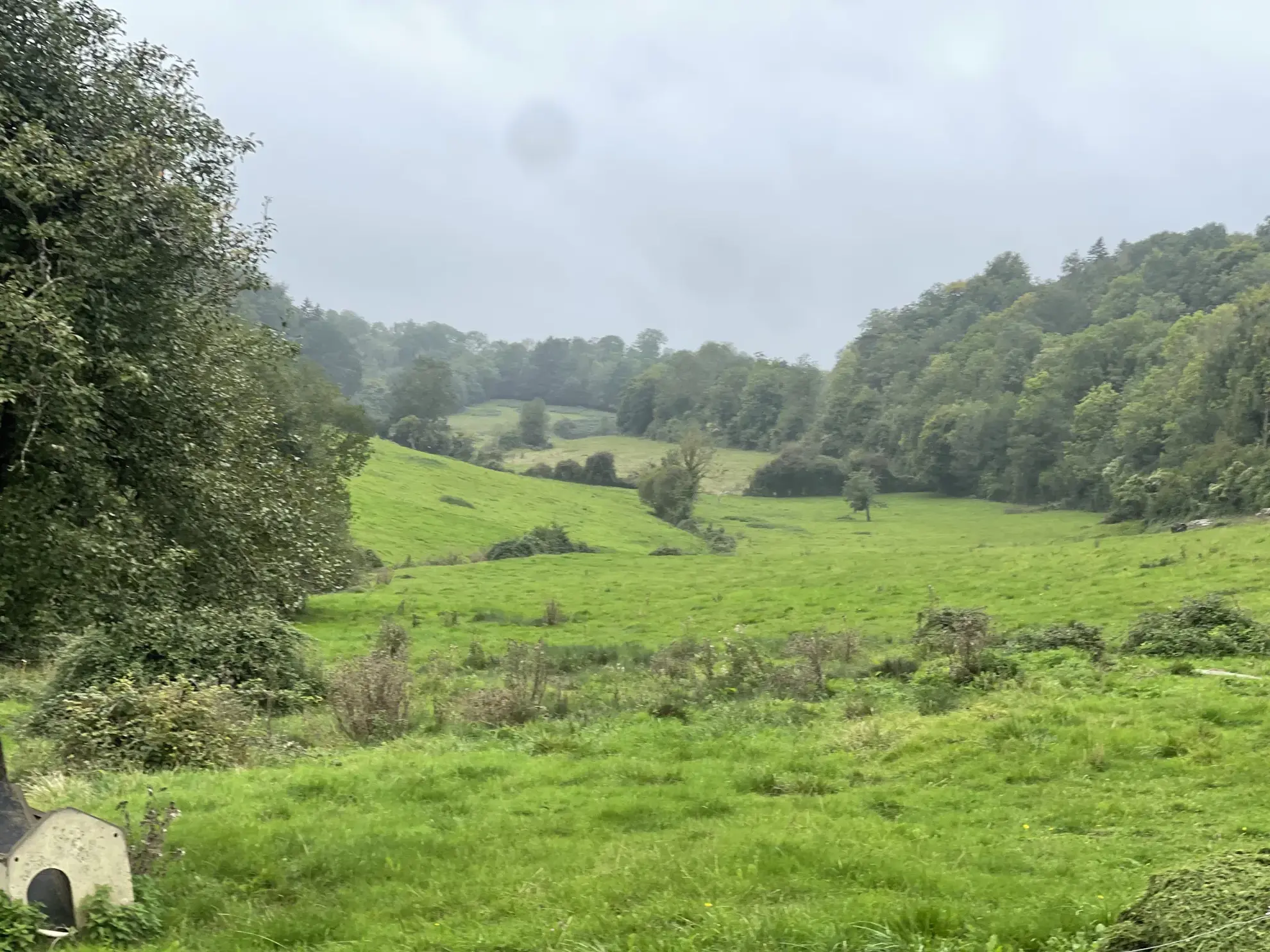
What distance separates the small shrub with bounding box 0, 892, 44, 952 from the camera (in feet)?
24.8

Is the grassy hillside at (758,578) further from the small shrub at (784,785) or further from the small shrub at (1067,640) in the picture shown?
the small shrub at (784,785)

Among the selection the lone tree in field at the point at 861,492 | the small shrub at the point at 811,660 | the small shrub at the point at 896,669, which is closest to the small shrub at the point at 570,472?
the lone tree in field at the point at 861,492

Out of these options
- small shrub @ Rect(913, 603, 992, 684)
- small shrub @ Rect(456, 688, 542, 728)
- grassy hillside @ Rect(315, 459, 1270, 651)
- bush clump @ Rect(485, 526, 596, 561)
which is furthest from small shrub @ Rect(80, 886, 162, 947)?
bush clump @ Rect(485, 526, 596, 561)

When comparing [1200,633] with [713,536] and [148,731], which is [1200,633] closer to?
[148,731]

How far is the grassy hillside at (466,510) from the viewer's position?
213 feet

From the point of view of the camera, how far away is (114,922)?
8.05 m

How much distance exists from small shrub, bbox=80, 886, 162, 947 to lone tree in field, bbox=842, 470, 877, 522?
288ft

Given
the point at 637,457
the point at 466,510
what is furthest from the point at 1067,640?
the point at 637,457

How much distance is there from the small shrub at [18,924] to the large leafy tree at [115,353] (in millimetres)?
2667

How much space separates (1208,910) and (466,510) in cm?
7380

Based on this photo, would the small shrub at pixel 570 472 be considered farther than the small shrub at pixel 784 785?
Yes

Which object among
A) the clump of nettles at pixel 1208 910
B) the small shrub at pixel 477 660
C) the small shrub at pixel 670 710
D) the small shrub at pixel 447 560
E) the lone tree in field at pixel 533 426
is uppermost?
the lone tree in field at pixel 533 426

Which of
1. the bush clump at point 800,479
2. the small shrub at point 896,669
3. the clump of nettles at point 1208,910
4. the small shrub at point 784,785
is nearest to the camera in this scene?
the clump of nettles at point 1208,910

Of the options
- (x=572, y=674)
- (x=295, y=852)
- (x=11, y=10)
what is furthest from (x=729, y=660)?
(x=11, y=10)
